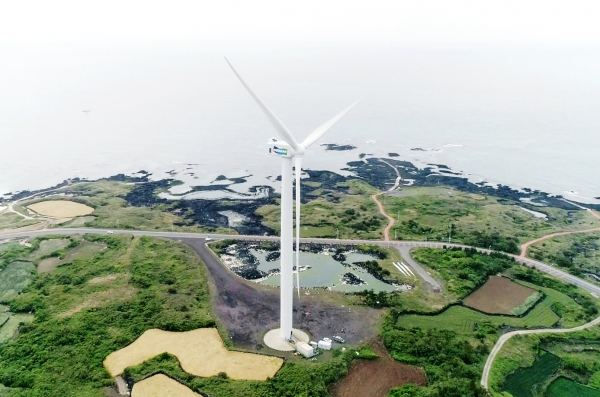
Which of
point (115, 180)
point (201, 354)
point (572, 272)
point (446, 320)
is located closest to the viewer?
point (201, 354)

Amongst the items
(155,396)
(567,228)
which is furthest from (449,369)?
(567,228)

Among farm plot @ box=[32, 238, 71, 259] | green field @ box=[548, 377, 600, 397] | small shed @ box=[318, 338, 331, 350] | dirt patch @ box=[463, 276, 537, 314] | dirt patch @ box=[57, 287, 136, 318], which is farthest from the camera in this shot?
farm plot @ box=[32, 238, 71, 259]

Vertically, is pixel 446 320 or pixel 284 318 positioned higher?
pixel 284 318

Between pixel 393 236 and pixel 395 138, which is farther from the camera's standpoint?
pixel 395 138

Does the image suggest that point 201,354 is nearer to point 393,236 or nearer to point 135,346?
point 135,346

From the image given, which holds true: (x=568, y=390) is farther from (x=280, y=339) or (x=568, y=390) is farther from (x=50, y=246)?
(x=50, y=246)

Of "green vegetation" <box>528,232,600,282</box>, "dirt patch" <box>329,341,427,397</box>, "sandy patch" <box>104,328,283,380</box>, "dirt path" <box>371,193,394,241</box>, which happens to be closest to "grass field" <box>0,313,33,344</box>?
"sandy patch" <box>104,328,283,380</box>

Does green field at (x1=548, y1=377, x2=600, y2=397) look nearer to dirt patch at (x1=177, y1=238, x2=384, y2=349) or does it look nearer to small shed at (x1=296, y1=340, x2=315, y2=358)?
dirt patch at (x1=177, y1=238, x2=384, y2=349)
